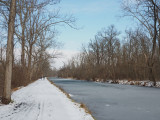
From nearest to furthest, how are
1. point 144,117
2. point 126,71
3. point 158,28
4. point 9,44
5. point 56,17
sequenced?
point 144,117, point 9,44, point 56,17, point 158,28, point 126,71

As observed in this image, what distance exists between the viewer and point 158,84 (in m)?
19.3

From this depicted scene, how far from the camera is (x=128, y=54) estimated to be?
38.6m

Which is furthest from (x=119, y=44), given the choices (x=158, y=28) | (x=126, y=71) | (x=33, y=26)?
(x=33, y=26)

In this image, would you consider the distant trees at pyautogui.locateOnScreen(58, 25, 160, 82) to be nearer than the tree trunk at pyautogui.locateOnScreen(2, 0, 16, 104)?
No

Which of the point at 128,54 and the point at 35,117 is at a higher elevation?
the point at 128,54

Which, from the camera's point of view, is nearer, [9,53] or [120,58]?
[9,53]

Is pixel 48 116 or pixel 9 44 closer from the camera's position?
pixel 48 116

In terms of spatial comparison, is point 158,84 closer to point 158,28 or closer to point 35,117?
point 158,28

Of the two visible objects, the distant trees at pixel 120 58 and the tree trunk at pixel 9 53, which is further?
the distant trees at pixel 120 58

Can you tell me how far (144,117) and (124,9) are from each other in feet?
52.2

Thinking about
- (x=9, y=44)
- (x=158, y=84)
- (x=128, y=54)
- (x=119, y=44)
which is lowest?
(x=158, y=84)

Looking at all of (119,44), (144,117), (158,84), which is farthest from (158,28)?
(119,44)

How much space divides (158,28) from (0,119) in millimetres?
19289

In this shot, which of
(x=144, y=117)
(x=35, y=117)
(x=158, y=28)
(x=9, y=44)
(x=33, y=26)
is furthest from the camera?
(x=33, y=26)
